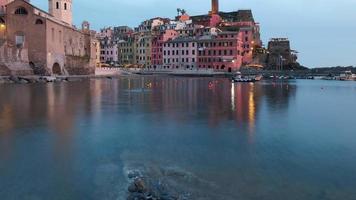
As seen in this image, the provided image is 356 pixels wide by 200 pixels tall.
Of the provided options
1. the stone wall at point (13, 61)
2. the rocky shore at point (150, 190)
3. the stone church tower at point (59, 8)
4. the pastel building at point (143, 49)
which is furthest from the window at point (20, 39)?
the rocky shore at point (150, 190)

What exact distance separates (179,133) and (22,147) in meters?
6.01

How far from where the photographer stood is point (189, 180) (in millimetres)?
10055

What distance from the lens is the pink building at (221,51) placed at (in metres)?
103

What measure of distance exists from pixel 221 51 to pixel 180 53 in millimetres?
11173

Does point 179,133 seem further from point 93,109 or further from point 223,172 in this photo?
point 93,109

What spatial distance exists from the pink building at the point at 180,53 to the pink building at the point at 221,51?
180 centimetres

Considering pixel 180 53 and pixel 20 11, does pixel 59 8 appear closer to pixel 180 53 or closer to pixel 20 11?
pixel 20 11

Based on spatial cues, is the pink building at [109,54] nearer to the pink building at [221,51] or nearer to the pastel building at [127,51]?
the pastel building at [127,51]

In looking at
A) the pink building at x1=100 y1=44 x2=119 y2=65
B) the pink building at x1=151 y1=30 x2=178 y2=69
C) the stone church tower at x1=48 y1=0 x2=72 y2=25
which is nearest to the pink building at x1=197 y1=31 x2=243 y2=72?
the pink building at x1=151 y1=30 x2=178 y2=69

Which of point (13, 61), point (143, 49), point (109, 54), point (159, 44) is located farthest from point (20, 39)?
point (109, 54)

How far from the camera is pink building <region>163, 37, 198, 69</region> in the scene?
351 ft

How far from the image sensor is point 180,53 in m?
109

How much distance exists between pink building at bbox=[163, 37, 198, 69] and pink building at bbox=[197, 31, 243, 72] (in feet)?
5.89

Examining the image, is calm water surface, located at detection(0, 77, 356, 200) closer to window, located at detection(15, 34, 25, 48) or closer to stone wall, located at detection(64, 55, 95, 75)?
window, located at detection(15, 34, 25, 48)
